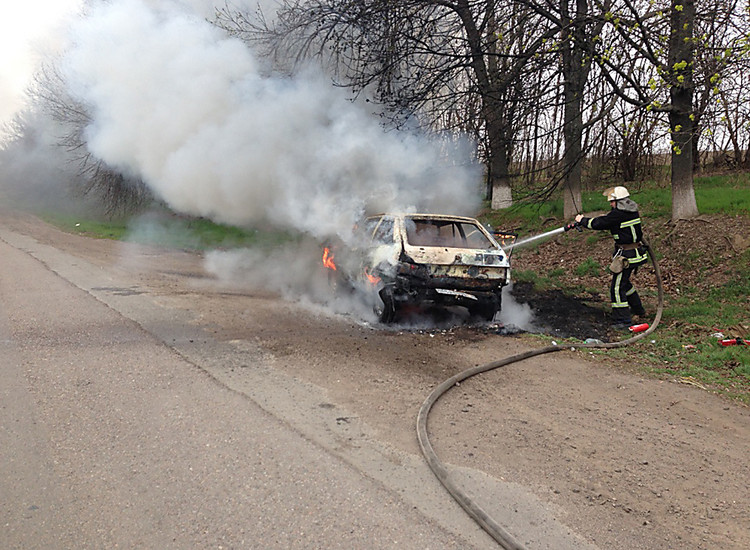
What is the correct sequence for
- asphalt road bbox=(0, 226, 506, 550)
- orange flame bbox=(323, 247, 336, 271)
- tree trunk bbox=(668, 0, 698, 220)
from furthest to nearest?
orange flame bbox=(323, 247, 336, 271)
tree trunk bbox=(668, 0, 698, 220)
asphalt road bbox=(0, 226, 506, 550)

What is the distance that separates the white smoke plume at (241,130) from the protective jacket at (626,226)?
363 cm

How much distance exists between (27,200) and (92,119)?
21.6 m

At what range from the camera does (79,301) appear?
772 cm

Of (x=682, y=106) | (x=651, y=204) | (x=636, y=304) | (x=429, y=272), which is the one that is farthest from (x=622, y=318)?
(x=651, y=204)

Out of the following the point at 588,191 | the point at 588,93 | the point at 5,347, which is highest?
the point at 588,93

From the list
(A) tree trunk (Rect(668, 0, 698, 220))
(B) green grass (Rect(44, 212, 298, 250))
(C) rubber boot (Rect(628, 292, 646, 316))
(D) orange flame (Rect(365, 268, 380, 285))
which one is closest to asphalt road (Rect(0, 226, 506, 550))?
(D) orange flame (Rect(365, 268, 380, 285))

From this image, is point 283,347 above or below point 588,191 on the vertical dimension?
below

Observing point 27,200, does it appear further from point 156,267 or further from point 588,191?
point 588,191

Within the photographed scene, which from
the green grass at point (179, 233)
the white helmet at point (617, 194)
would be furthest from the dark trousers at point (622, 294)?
the green grass at point (179, 233)

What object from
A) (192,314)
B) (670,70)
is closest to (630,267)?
(670,70)

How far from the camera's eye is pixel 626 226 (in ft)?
25.1

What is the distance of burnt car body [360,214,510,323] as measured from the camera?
22.4ft

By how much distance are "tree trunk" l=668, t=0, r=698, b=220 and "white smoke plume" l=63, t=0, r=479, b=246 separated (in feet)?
13.4

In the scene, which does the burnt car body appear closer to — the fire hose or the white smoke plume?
the fire hose
